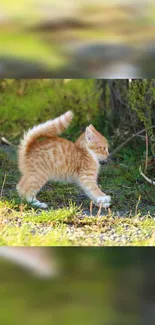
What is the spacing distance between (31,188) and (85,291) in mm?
592

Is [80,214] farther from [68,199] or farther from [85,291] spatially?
[85,291]

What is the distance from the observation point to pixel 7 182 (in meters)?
2.20

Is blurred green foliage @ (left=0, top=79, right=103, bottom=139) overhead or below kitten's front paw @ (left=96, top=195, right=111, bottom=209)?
overhead

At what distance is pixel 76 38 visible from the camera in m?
1.25

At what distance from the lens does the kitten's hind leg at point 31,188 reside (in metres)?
1.91

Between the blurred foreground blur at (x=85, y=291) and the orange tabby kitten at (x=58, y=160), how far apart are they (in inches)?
18.8

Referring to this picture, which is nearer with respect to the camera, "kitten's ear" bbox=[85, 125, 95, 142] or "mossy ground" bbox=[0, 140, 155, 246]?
"mossy ground" bbox=[0, 140, 155, 246]

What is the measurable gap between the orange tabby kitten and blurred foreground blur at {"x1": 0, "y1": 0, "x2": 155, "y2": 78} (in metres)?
0.62

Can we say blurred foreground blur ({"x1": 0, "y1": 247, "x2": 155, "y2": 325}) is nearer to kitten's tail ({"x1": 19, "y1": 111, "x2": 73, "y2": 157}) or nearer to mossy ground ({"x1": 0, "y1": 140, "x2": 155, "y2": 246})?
mossy ground ({"x1": 0, "y1": 140, "x2": 155, "y2": 246})

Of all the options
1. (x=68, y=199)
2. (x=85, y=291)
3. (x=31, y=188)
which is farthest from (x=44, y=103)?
(x=85, y=291)

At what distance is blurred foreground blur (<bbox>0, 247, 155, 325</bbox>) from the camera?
130 centimetres

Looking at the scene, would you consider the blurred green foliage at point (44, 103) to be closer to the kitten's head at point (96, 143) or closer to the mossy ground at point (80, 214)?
the mossy ground at point (80, 214)

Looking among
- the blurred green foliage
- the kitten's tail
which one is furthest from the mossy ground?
the blurred green foliage

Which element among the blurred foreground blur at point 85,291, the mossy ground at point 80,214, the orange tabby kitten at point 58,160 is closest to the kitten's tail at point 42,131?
the orange tabby kitten at point 58,160
